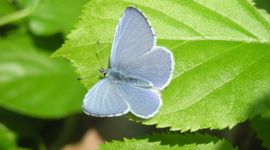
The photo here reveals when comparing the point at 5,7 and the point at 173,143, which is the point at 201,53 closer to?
the point at 173,143

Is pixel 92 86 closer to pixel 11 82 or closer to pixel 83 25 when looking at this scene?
pixel 83 25

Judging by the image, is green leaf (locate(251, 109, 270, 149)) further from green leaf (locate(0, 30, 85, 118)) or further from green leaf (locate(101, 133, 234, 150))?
green leaf (locate(0, 30, 85, 118))

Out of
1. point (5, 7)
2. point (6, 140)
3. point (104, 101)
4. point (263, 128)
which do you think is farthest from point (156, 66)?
point (5, 7)

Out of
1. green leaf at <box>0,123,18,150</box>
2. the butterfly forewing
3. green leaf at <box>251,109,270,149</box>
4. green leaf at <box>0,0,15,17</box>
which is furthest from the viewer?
green leaf at <box>0,0,15,17</box>

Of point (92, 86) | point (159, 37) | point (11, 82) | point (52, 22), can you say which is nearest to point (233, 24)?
point (159, 37)

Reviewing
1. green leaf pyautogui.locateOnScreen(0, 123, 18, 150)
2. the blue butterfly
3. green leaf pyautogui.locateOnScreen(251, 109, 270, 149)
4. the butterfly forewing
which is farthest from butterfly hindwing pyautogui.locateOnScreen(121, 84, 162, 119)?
green leaf pyautogui.locateOnScreen(0, 123, 18, 150)

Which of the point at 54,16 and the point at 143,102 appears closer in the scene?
the point at 143,102

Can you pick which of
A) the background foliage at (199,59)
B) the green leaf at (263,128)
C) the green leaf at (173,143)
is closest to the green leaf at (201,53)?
the background foliage at (199,59)
